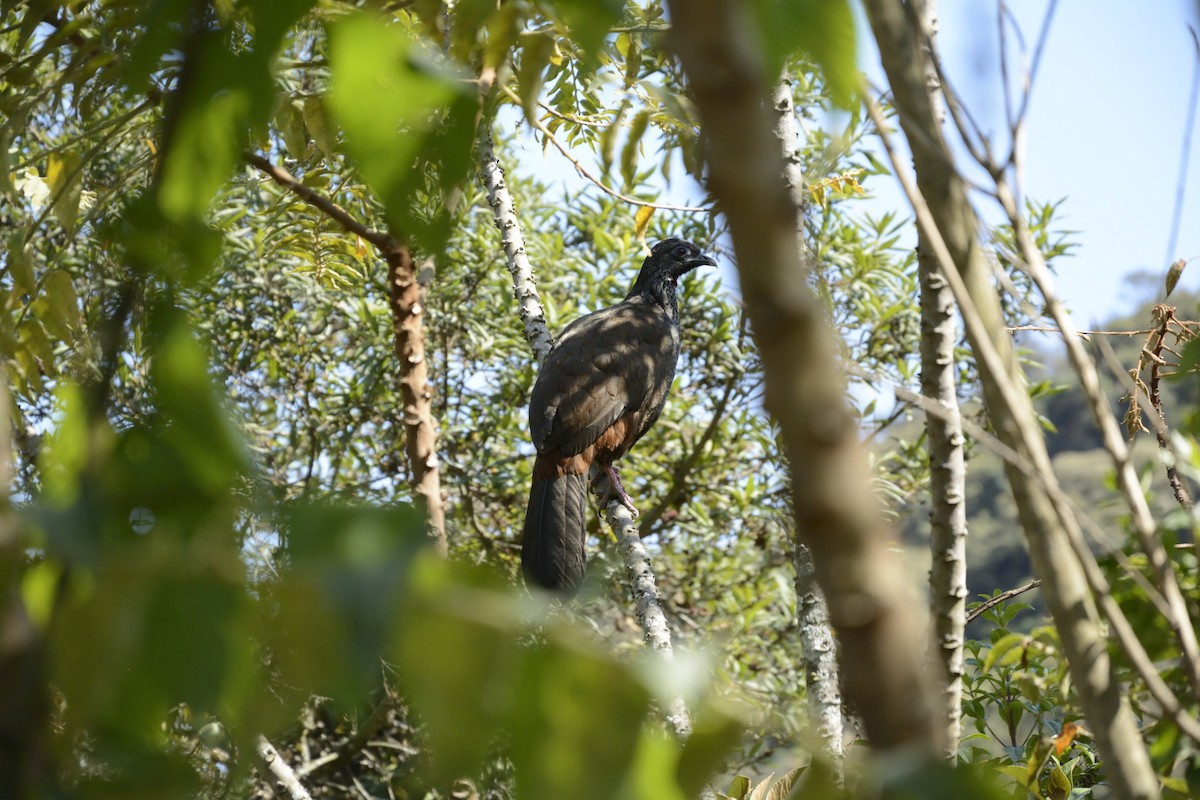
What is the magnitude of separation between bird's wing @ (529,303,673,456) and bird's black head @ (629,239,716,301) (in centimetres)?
36

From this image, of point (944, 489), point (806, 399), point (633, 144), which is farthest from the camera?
point (944, 489)

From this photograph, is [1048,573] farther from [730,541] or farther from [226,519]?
[730,541]

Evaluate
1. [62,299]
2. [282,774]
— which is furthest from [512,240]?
[62,299]

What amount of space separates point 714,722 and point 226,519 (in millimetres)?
261

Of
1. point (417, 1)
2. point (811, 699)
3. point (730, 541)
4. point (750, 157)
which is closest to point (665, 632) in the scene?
point (811, 699)

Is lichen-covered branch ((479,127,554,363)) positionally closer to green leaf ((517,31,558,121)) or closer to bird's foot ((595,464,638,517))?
bird's foot ((595,464,638,517))

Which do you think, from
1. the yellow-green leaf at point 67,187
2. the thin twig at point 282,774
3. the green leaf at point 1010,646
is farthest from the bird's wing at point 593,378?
the green leaf at point 1010,646

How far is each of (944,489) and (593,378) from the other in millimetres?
3459

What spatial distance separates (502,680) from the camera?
0.50m

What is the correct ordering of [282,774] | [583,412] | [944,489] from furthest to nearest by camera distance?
1. [583,412]
2. [282,774]
3. [944,489]

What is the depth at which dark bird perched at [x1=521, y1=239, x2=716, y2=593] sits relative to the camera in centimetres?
452

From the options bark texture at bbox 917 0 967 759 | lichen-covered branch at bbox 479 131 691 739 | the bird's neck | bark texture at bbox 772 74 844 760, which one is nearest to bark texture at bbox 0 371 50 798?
bark texture at bbox 917 0 967 759

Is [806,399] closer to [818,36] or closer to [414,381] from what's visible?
[818,36]

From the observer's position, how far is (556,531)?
4523mm
